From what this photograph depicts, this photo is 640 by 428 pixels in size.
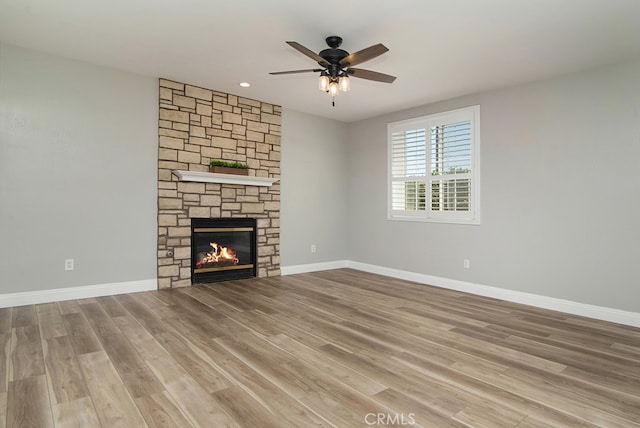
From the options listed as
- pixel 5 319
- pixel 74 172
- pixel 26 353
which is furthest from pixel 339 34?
pixel 5 319

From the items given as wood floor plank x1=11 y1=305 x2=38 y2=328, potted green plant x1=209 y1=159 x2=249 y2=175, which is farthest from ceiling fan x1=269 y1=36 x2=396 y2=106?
wood floor plank x1=11 y1=305 x2=38 y2=328

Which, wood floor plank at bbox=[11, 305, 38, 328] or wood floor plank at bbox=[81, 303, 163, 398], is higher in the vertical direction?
wood floor plank at bbox=[11, 305, 38, 328]

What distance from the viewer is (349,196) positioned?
6785mm

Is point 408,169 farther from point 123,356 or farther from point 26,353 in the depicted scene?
point 26,353

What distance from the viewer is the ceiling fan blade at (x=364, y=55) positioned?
2.81 metres

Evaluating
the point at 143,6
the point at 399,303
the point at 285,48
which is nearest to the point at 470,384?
the point at 399,303

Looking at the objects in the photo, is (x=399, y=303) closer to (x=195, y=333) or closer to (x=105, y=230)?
(x=195, y=333)

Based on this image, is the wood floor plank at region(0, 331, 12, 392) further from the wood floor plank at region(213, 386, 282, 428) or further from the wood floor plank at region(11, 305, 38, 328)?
the wood floor plank at region(213, 386, 282, 428)

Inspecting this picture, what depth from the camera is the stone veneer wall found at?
186 inches

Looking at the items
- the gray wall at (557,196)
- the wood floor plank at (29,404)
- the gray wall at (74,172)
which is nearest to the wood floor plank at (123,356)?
the wood floor plank at (29,404)

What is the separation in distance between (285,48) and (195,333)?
9.49 ft

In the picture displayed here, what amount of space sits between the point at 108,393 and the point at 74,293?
102 inches

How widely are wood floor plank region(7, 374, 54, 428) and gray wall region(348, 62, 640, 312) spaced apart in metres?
4.69

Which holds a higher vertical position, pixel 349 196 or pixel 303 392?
pixel 349 196
